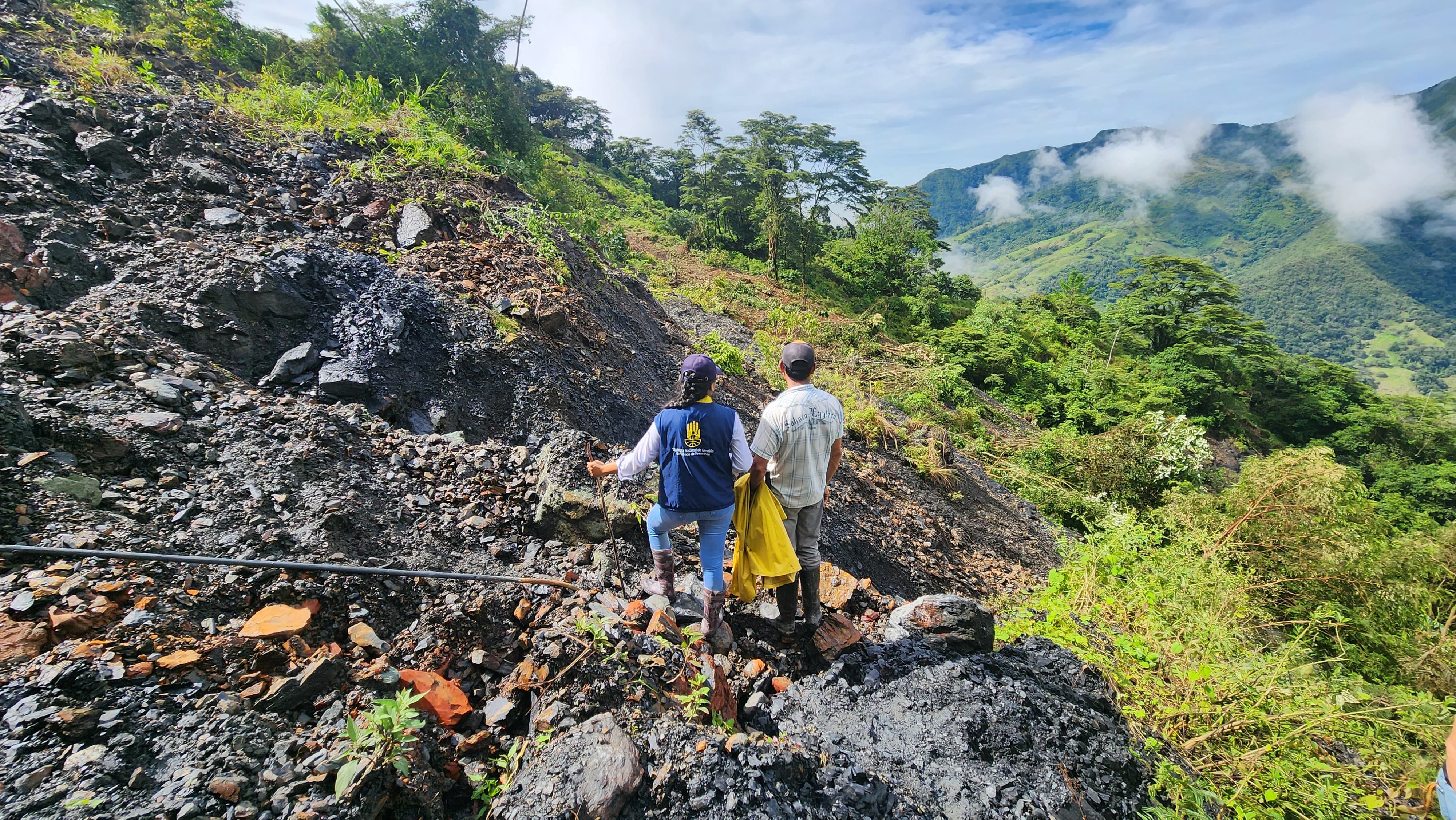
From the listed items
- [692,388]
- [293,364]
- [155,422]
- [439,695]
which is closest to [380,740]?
[439,695]

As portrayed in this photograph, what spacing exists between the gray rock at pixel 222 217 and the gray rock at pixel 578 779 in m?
5.21

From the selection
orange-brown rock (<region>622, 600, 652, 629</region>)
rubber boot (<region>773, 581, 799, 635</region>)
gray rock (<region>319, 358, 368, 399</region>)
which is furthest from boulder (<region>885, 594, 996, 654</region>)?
gray rock (<region>319, 358, 368, 399</region>)

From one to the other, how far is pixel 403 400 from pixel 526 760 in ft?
9.89

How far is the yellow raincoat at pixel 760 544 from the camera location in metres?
2.69

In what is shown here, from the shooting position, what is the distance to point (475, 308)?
477 centimetres

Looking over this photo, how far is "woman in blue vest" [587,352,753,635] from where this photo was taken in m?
2.50

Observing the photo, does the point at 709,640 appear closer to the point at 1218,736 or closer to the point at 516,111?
the point at 1218,736

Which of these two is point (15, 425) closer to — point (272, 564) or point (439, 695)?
point (272, 564)

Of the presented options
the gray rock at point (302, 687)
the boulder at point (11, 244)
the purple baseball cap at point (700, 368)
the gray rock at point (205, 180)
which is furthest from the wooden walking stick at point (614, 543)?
the gray rock at point (205, 180)

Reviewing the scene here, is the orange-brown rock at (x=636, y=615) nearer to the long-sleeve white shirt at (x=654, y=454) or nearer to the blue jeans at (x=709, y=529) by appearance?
the blue jeans at (x=709, y=529)

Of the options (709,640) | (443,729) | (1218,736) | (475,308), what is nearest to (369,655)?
(443,729)

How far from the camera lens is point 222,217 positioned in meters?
4.45

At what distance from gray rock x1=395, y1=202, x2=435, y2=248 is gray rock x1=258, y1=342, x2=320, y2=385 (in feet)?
5.84

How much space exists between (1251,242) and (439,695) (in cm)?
17019
